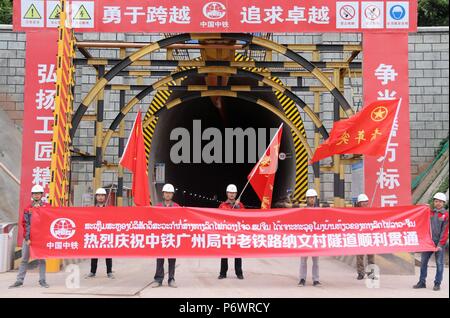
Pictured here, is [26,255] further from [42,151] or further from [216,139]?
[216,139]

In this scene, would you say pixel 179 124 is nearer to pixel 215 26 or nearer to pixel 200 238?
pixel 215 26

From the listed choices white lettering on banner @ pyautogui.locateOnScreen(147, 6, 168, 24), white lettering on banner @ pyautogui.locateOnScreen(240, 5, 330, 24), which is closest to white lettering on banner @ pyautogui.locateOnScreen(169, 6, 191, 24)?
white lettering on banner @ pyautogui.locateOnScreen(147, 6, 168, 24)

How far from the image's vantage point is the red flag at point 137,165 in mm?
9547

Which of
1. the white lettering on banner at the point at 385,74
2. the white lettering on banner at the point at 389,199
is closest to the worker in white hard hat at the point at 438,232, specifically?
the white lettering on banner at the point at 389,199

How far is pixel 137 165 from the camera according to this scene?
955cm

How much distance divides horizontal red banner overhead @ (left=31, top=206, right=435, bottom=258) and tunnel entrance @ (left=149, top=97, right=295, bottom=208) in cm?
965

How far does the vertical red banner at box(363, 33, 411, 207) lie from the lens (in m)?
10.7

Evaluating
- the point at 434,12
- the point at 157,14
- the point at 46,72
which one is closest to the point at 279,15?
the point at 157,14

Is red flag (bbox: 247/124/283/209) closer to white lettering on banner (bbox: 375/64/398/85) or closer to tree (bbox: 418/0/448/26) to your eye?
white lettering on banner (bbox: 375/64/398/85)

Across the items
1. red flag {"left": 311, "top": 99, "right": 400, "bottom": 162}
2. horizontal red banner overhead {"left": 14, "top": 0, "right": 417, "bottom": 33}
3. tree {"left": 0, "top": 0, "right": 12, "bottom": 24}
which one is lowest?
red flag {"left": 311, "top": 99, "right": 400, "bottom": 162}

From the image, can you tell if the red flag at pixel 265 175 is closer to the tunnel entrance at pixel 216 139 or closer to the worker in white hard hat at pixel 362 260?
the worker in white hard hat at pixel 362 260

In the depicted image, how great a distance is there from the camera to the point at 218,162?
843 inches
